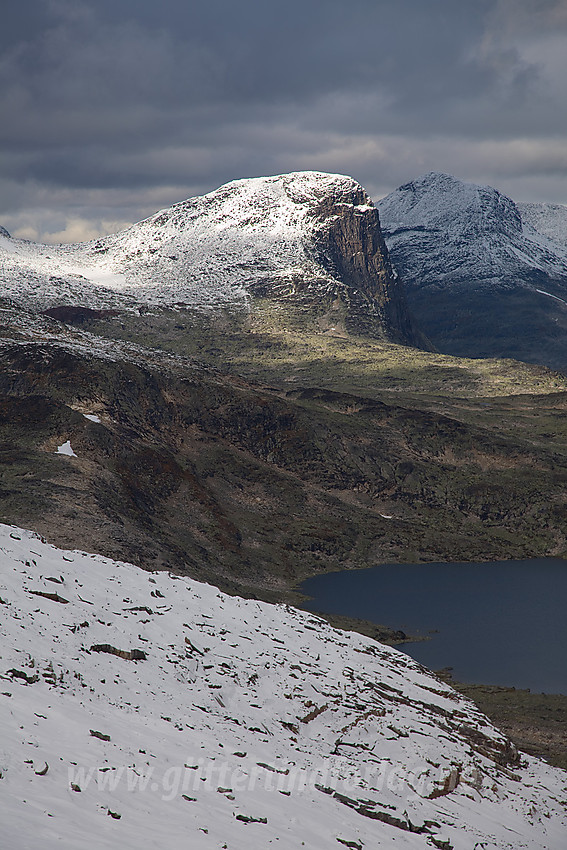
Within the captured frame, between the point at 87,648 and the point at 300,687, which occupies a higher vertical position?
the point at 87,648

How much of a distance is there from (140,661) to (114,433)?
324 ft

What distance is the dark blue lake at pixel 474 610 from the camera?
83000 millimetres

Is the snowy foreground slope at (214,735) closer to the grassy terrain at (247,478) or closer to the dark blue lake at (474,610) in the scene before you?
the dark blue lake at (474,610)

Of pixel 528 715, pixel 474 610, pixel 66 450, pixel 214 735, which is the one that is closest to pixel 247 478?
pixel 66 450

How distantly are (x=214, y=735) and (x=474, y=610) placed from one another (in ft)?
267

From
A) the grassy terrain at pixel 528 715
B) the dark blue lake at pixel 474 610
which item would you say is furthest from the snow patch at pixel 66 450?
the grassy terrain at pixel 528 715

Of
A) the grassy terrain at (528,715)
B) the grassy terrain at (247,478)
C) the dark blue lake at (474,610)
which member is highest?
the grassy terrain at (247,478)

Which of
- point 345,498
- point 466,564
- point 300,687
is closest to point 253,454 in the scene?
point 345,498

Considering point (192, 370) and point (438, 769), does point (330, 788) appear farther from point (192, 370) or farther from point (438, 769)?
point (192, 370)

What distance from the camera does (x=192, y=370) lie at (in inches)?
7303

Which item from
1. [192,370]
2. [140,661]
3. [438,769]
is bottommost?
[438,769]

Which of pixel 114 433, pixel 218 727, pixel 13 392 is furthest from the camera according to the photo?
pixel 13 392

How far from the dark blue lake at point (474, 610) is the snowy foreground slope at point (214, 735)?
32983 millimetres

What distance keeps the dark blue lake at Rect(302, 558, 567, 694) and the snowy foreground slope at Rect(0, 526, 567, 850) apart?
33.0m
